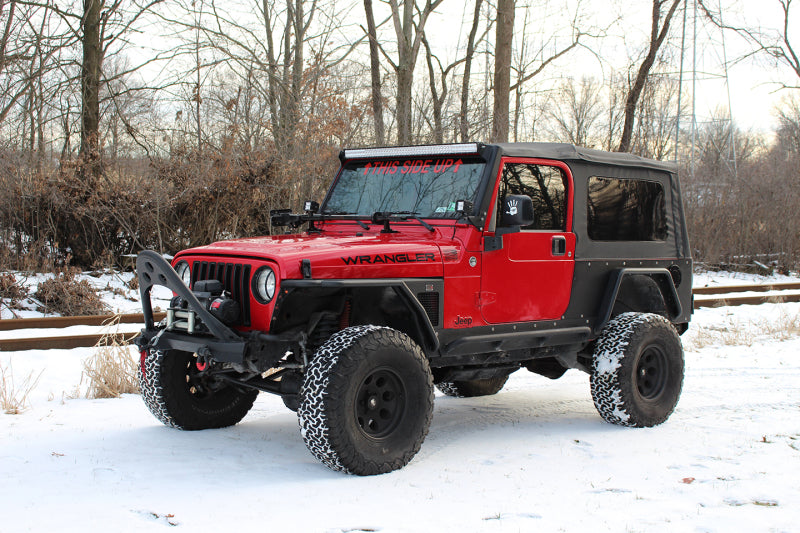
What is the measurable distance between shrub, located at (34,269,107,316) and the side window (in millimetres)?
7102

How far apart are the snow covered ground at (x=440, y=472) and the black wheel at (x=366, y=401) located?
6.3 inches

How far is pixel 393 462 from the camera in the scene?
4.71 metres

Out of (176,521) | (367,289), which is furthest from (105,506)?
(367,289)

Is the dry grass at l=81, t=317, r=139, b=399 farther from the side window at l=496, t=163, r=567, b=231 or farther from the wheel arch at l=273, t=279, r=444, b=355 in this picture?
the side window at l=496, t=163, r=567, b=231

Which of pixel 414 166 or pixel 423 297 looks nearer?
pixel 423 297

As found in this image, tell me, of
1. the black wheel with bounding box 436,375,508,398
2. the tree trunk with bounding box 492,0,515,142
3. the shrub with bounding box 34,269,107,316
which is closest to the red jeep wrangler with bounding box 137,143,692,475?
the black wheel with bounding box 436,375,508,398

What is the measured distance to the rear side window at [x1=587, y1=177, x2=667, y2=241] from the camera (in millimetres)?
6168

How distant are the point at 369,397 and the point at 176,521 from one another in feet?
4.34

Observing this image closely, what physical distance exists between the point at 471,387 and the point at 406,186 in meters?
2.26

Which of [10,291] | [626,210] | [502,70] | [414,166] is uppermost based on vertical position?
[502,70]

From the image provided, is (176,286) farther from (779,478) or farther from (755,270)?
(755,270)

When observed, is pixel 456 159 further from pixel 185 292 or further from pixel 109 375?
pixel 109 375

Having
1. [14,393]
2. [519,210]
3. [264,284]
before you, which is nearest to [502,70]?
[519,210]

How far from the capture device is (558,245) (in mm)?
5809
